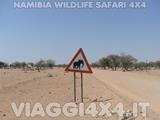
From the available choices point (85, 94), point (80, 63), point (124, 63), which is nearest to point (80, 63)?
point (80, 63)

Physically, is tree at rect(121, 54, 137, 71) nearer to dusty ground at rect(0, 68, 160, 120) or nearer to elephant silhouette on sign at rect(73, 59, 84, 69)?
dusty ground at rect(0, 68, 160, 120)

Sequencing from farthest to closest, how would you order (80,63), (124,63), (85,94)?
(124,63)
(85,94)
(80,63)

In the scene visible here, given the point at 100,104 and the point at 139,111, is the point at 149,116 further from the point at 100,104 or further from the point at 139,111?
the point at 100,104

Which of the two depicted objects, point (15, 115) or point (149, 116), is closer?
point (149, 116)

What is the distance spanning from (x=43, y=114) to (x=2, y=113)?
1674mm

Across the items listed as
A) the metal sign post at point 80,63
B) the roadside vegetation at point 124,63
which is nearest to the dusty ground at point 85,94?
the metal sign post at point 80,63

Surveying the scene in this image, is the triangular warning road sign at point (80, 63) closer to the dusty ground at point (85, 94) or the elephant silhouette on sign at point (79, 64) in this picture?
the elephant silhouette on sign at point (79, 64)

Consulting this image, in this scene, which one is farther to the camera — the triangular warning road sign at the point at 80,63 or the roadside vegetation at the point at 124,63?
the roadside vegetation at the point at 124,63

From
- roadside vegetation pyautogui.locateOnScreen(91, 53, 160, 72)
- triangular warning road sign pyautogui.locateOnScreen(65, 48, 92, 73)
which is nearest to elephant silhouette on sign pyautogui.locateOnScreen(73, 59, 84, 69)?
triangular warning road sign pyautogui.locateOnScreen(65, 48, 92, 73)

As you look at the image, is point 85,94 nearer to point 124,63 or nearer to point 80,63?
point 80,63

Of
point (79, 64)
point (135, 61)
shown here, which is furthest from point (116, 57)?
→ point (79, 64)

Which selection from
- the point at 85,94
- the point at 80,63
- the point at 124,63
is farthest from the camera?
the point at 124,63

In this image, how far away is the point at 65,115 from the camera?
1096 cm

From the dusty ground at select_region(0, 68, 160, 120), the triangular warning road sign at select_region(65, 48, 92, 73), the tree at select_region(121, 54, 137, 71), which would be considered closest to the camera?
the dusty ground at select_region(0, 68, 160, 120)
